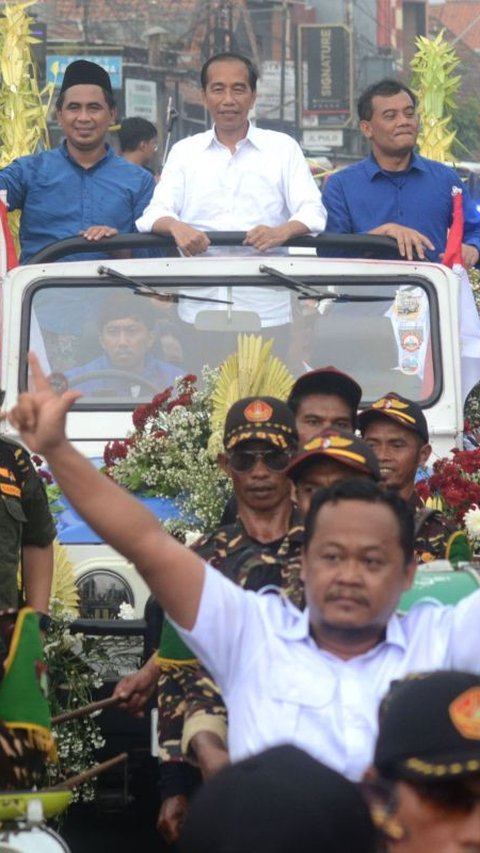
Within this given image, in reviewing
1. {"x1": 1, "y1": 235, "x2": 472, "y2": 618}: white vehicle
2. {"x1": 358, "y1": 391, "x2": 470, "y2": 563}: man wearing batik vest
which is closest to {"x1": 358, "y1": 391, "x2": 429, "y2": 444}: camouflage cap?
{"x1": 358, "y1": 391, "x2": 470, "y2": 563}: man wearing batik vest

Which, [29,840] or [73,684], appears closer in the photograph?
[29,840]

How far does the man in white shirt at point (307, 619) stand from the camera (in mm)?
3594

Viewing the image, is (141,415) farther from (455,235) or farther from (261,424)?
(261,424)

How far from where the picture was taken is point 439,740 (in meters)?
2.42

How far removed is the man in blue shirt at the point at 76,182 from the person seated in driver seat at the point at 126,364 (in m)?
0.82

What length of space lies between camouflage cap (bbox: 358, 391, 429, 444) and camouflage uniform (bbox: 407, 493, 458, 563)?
0.34 meters

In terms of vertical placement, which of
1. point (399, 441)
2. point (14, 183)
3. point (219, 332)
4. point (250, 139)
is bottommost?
point (399, 441)

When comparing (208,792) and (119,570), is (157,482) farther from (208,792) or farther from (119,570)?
(208,792)

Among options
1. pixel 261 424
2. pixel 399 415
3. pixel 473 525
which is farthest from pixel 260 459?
pixel 473 525

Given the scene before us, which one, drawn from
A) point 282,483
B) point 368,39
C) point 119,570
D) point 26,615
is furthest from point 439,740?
point 368,39

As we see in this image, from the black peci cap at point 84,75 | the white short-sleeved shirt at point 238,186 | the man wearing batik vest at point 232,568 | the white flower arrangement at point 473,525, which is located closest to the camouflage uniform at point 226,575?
the man wearing batik vest at point 232,568

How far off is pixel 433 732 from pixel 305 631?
129 cm

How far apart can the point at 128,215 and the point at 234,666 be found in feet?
17.6

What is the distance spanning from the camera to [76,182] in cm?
884
